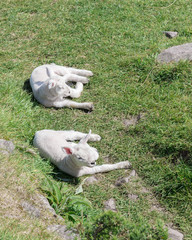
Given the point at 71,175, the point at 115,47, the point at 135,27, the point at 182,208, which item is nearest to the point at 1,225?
the point at 71,175

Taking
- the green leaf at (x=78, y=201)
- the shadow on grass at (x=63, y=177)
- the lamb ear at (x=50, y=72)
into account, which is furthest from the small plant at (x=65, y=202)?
the lamb ear at (x=50, y=72)

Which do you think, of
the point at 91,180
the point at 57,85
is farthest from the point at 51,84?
the point at 91,180

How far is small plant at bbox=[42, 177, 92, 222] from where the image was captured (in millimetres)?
4848

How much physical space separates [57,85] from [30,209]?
10.5 feet

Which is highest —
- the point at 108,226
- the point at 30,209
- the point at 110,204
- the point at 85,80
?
the point at 108,226

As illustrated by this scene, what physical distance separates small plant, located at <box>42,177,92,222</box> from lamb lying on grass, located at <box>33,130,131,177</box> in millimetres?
524

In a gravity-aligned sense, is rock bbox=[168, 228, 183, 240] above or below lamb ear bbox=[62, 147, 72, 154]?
below

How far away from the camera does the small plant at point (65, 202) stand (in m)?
4.85

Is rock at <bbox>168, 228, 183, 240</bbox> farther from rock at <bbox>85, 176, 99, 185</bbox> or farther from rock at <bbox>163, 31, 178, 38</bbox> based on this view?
rock at <bbox>163, 31, 178, 38</bbox>

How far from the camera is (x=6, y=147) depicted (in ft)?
17.7

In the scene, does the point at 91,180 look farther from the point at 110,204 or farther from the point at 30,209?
the point at 30,209

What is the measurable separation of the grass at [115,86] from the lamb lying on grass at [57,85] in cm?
17

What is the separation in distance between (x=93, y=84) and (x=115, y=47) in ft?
5.01

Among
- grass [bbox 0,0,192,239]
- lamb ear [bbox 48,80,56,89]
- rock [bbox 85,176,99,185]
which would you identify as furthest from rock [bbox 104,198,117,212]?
lamb ear [bbox 48,80,56,89]
